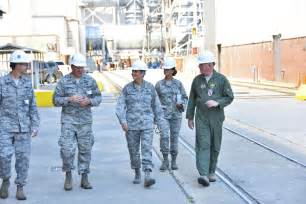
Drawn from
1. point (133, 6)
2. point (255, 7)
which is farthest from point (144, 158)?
point (133, 6)

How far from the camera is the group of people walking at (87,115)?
7.49 m

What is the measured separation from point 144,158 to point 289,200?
205 cm

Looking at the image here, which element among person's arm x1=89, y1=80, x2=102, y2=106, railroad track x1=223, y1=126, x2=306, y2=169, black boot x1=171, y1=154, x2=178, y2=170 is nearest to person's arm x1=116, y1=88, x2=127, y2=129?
person's arm x1=89, y1=80, x2=102, y2=106

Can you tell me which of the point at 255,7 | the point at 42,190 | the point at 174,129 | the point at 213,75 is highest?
the point at 255,7

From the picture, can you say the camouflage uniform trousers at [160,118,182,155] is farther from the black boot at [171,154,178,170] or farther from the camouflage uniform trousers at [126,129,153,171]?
the camouflage uniform trousers at [126,129,153,171]

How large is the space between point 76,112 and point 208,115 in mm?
1829

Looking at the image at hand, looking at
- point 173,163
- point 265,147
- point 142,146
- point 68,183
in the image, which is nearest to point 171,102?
point 173,163

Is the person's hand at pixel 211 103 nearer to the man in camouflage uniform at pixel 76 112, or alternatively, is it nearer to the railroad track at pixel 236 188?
the railroad track at pixel 236 188

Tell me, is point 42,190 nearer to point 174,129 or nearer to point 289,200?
point 174,129

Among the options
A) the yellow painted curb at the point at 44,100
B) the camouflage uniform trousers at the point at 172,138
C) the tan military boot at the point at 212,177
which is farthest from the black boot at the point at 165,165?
the yellow painted curb at the point at 44,100

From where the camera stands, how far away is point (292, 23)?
3631cm

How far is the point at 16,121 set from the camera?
294 inches

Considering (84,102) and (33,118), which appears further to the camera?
(84,102)

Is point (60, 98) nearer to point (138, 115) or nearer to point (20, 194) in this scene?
point (138, 115)
